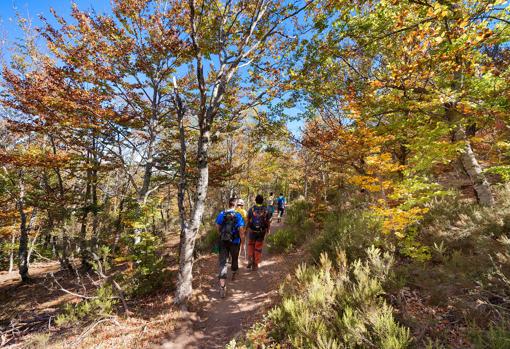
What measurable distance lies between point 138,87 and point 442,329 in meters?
10.9

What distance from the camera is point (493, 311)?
9.91 feet

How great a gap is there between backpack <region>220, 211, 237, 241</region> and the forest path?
5.39ft

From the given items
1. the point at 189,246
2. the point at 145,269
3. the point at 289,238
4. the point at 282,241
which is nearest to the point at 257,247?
the point at 282,241

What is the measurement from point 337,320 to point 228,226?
339 centimetres

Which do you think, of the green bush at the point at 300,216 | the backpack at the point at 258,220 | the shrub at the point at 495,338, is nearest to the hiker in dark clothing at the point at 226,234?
the backpack at the point at 258,220

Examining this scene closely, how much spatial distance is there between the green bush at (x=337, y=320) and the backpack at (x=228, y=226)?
6.78 feet

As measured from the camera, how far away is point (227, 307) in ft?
18.8

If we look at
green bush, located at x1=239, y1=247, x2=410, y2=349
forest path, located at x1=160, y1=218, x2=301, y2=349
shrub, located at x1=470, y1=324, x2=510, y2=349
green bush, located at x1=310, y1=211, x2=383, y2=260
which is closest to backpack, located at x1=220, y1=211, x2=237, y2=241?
forest path, located at x1=160, y1=218, x2=301, y2=349

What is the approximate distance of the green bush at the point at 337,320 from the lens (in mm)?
3084

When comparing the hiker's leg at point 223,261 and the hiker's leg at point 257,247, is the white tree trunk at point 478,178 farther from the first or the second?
the hiker's leg at point 223,261

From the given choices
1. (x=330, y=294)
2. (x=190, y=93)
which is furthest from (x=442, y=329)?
(x=190, y=93)

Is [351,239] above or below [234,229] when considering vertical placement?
below

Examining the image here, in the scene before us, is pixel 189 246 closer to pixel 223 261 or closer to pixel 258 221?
pixel 223 261

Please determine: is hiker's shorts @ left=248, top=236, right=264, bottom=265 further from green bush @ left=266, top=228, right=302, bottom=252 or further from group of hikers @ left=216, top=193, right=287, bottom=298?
green bush @ left=266, top=228, right=302, bottom=252
